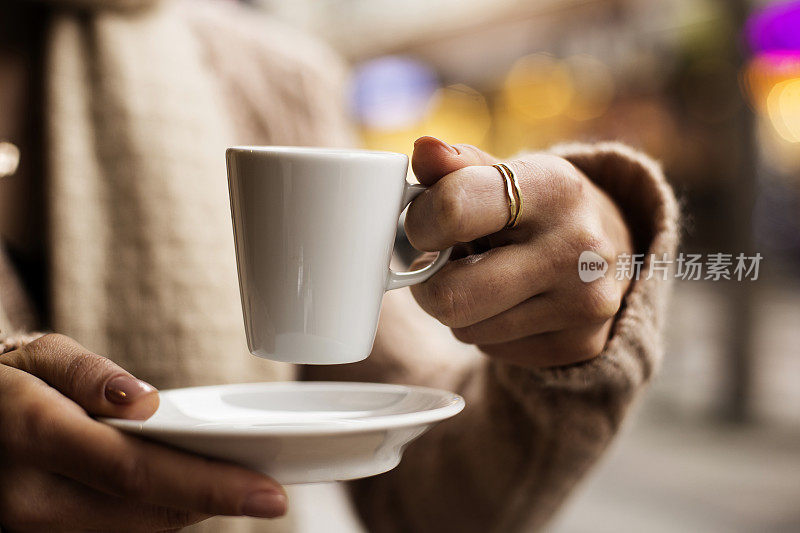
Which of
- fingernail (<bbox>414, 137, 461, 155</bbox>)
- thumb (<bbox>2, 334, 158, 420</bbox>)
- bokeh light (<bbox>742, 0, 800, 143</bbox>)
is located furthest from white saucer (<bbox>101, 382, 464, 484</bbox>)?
bokeh light (<bbox>742, 0, 800, 143</bbox>)

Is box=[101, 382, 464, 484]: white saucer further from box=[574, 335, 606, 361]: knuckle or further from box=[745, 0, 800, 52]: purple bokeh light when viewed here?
box=[745, 0, 800, 52]: purple bokeh light

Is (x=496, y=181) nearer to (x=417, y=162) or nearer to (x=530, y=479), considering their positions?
(x=417, y=162)

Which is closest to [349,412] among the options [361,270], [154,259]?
[361,270]

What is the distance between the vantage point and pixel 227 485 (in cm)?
26

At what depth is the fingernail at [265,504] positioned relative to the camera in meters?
0.26

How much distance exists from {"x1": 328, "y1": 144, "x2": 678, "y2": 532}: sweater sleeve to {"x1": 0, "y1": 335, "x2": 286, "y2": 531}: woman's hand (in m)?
0.18

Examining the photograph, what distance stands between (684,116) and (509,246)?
4.50 ft

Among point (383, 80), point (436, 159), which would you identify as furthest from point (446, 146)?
point (383, 80)

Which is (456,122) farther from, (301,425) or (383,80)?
(383,80)

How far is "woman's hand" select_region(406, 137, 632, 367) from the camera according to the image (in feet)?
0.92

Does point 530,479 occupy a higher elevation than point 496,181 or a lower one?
lower

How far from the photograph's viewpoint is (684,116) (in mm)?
1503

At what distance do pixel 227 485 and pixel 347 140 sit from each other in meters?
0.56

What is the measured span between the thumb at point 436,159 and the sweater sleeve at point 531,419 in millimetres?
78
